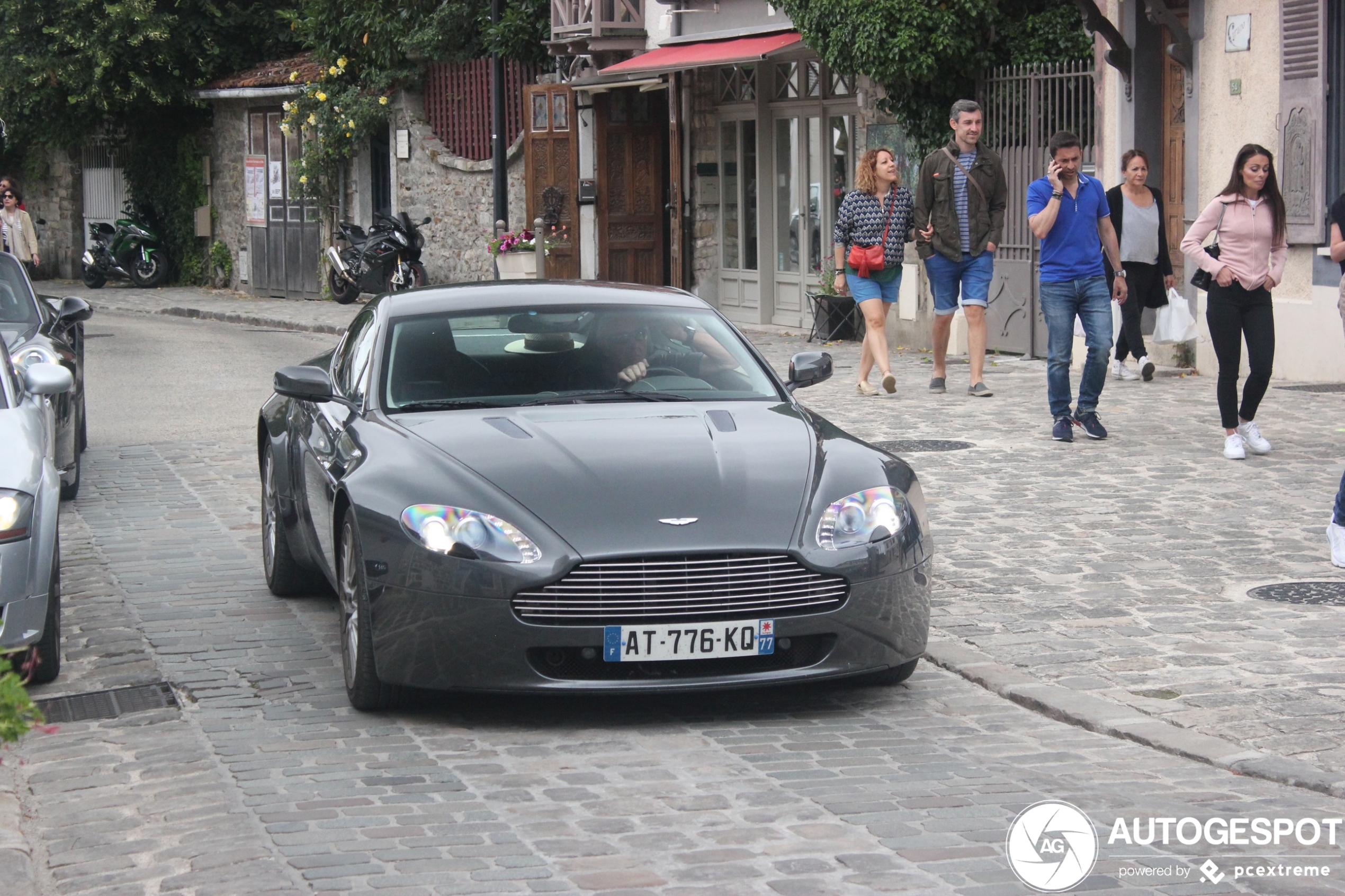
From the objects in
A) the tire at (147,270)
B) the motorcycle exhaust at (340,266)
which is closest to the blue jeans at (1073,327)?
the motorcycle exhaust at (340,266)

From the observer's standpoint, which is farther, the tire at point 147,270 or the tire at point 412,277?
the tire at point 147,270

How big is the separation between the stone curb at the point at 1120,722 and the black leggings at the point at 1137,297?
8.44m

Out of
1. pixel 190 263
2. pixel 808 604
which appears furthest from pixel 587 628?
pixel 190 263

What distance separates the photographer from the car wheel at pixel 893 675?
20.5ft

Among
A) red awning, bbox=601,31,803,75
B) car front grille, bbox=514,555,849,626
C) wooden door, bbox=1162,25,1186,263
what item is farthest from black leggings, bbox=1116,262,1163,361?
car front grille, bbox=514,555,849,626

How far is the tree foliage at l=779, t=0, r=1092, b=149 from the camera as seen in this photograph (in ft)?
58.4

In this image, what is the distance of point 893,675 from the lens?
6.29 metres

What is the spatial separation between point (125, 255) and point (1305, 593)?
102ft

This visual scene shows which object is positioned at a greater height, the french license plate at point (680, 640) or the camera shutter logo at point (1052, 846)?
the french license plate at point (680, 640)

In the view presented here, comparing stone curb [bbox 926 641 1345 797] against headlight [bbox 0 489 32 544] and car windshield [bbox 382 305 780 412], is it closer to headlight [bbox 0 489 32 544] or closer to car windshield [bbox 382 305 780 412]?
car windshield [bbox 382 305 780 412]

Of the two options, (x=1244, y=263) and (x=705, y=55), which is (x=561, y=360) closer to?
(x=1244, y=263)

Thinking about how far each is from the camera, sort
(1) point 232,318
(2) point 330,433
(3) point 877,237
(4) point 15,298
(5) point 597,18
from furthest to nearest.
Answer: (1) point 232,318
(5) point 597,18
(3) point 877,237
(4) point 15,298
(2) point 330,433

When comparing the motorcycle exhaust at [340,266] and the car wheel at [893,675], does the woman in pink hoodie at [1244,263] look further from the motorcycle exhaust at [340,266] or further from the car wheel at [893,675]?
the motorcycle exhaust at [340,266]

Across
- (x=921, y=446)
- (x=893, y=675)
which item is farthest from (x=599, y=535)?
(x=921, y=446)
